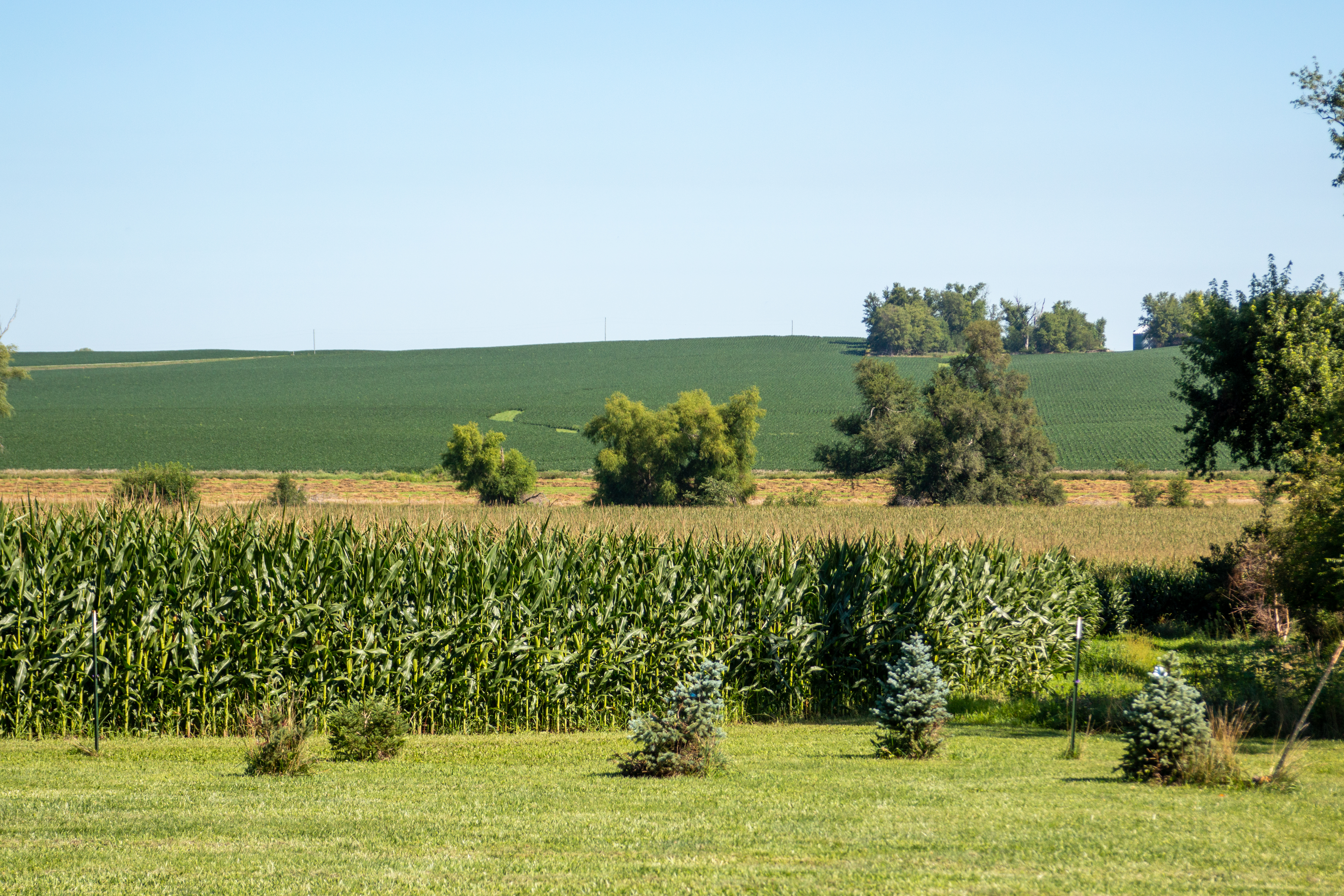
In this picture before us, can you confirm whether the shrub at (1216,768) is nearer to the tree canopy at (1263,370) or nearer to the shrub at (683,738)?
the shrub at (683,738)

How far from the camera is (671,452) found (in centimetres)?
5694

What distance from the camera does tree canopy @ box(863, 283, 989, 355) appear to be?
13775cm

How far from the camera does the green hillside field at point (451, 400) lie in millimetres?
82250

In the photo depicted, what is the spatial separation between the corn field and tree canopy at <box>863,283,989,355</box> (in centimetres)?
11755

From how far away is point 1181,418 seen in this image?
312ft

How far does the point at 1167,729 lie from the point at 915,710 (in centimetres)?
316

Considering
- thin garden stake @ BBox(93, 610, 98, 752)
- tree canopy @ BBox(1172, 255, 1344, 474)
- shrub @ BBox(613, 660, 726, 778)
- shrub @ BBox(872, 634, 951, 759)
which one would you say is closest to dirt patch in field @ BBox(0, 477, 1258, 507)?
tree canopy @ BBox(1172, 255, 1344, 474)

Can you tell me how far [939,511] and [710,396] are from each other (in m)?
65.0

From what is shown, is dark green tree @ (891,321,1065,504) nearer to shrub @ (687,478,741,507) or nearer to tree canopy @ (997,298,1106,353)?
shrub @ (687,478,741,507)

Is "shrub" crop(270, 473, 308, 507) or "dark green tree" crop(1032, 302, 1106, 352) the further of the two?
"dark green tree" crop(1032, 302, 1106, 352)

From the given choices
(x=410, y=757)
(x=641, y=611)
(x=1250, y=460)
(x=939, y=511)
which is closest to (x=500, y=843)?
(x=410, y=757)

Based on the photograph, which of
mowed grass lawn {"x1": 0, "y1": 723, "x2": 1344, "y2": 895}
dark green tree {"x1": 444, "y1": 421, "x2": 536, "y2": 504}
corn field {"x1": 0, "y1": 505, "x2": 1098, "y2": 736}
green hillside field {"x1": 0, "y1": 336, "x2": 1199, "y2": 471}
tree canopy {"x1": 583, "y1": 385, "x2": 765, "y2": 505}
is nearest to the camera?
mowed grass lawn {"x1": 0, "y1": 723, "x2": 1344, "y2": 895}

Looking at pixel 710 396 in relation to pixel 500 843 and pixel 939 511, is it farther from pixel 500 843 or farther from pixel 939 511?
pixel 500 843

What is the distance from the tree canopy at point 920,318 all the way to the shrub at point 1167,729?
12401 cm
